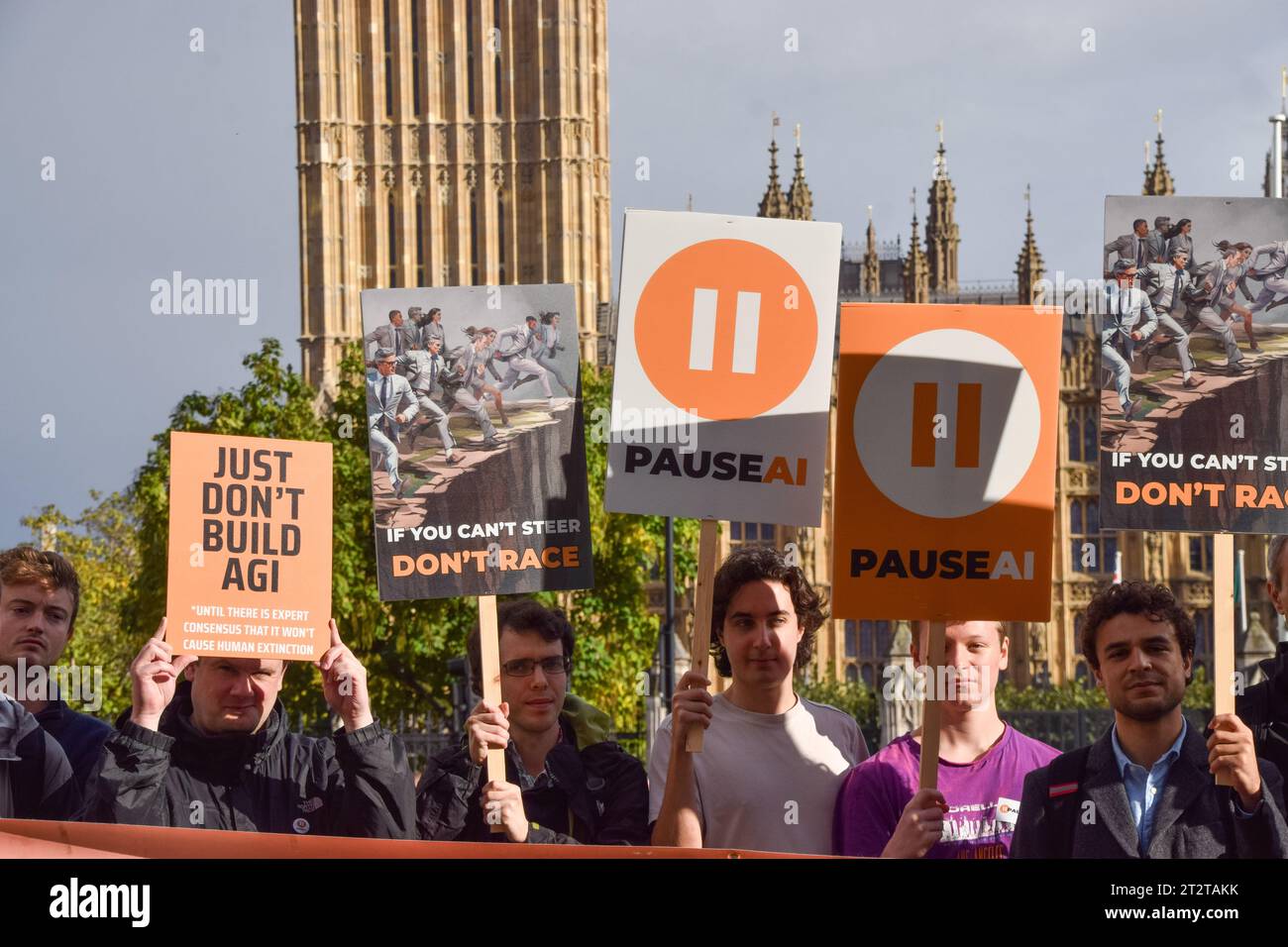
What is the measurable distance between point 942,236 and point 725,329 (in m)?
51.0

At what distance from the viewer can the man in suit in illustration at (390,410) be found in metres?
5.92

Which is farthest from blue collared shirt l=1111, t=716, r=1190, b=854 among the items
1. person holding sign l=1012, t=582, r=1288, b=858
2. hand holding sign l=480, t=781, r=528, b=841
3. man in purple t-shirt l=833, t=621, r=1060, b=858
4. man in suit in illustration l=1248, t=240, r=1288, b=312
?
hand holding sign l=480, t=781, r=528, b=841

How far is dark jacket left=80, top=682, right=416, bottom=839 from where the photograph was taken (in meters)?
5.27

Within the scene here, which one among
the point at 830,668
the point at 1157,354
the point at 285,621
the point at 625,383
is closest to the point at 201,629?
the point at 285,621

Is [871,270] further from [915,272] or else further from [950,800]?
[950,800]

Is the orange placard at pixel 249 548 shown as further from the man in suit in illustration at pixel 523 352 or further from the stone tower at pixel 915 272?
the stone tower at pixel 915 272

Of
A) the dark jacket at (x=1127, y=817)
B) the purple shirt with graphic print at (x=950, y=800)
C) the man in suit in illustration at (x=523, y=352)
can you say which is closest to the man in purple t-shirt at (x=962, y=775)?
the purple shirt with graphic print at (x=950, y=800)

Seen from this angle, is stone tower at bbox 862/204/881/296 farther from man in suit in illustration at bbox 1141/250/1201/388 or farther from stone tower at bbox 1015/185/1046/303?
man in suit in illustration at bbox 1141/250/1201/388

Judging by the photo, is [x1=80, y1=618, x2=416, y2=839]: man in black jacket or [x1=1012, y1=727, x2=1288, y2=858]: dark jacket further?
[x1=80, y1=618, x2=416, y2=839]: man in black jacket

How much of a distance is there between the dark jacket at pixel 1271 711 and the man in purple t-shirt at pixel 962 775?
53cm

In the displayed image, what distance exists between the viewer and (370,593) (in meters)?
29.0

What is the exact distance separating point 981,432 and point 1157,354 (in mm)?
549

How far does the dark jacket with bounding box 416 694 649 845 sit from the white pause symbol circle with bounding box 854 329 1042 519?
109cm
